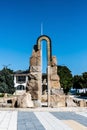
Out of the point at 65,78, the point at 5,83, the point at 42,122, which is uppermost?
the point at 65,78

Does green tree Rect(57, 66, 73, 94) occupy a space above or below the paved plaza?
above

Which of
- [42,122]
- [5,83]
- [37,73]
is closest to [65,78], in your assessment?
[5,83]

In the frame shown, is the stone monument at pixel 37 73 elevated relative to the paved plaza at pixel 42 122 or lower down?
elevated

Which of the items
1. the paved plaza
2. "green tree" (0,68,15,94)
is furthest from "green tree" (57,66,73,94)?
the paved plaza

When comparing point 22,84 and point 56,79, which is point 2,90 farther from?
point 56,79

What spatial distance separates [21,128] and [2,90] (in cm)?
5816

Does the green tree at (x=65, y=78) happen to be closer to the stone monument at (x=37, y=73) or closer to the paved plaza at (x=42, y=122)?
the stone monument at (x=37, y=73)

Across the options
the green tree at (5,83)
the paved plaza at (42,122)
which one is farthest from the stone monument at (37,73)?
the green tree at (5,83)

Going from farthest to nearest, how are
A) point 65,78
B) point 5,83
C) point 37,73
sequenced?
point 65,78 → point 5,83 → point 37,73

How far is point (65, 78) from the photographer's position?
83.0m

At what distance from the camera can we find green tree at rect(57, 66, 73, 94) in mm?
81500

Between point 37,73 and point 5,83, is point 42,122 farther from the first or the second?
point 5,83

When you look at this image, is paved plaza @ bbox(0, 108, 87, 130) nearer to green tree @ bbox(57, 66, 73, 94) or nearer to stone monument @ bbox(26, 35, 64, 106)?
stone monument @ bbox(26, 35, 64, 106)

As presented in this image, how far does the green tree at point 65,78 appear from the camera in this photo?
81.5 m
